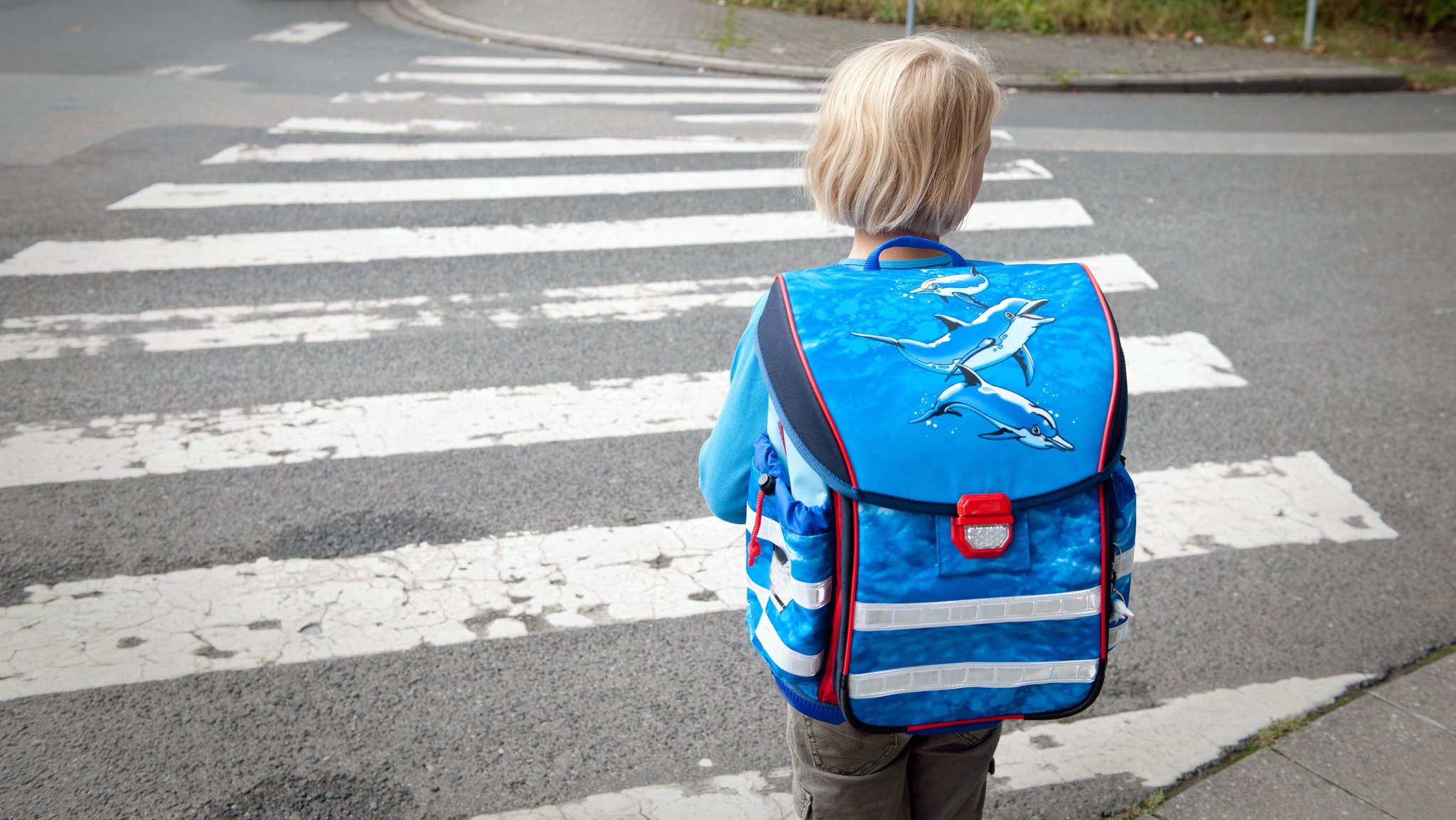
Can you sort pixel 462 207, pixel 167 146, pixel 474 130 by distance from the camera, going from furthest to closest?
pixel 474 130 < pixel 167 146 < pixel 462 207

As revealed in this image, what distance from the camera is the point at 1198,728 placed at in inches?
119

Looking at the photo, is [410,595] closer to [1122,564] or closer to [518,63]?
[1122,564]

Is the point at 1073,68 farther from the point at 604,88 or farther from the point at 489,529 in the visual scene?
the point at 489,529

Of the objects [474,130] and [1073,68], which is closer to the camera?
[474,130]

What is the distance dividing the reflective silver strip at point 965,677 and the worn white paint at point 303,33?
40.2 ft

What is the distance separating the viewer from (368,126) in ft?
28.2

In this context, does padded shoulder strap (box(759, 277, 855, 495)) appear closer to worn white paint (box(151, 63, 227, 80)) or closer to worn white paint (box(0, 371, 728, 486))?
worn white paint (box(0, 371, 728, 486))

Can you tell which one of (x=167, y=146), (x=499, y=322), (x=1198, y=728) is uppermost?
(x=167, y=146)

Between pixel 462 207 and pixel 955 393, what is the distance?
5770 mm

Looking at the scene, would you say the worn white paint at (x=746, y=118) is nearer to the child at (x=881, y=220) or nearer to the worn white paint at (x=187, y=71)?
the worn white paint at (x=187, y=71)

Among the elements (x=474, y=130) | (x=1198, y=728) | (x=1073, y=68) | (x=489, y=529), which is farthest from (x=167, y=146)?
(x=1073, y=68)

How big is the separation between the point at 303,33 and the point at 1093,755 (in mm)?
12530

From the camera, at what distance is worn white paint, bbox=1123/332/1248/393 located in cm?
496

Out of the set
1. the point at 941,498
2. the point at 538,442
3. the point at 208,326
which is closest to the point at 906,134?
the point at 941,498
